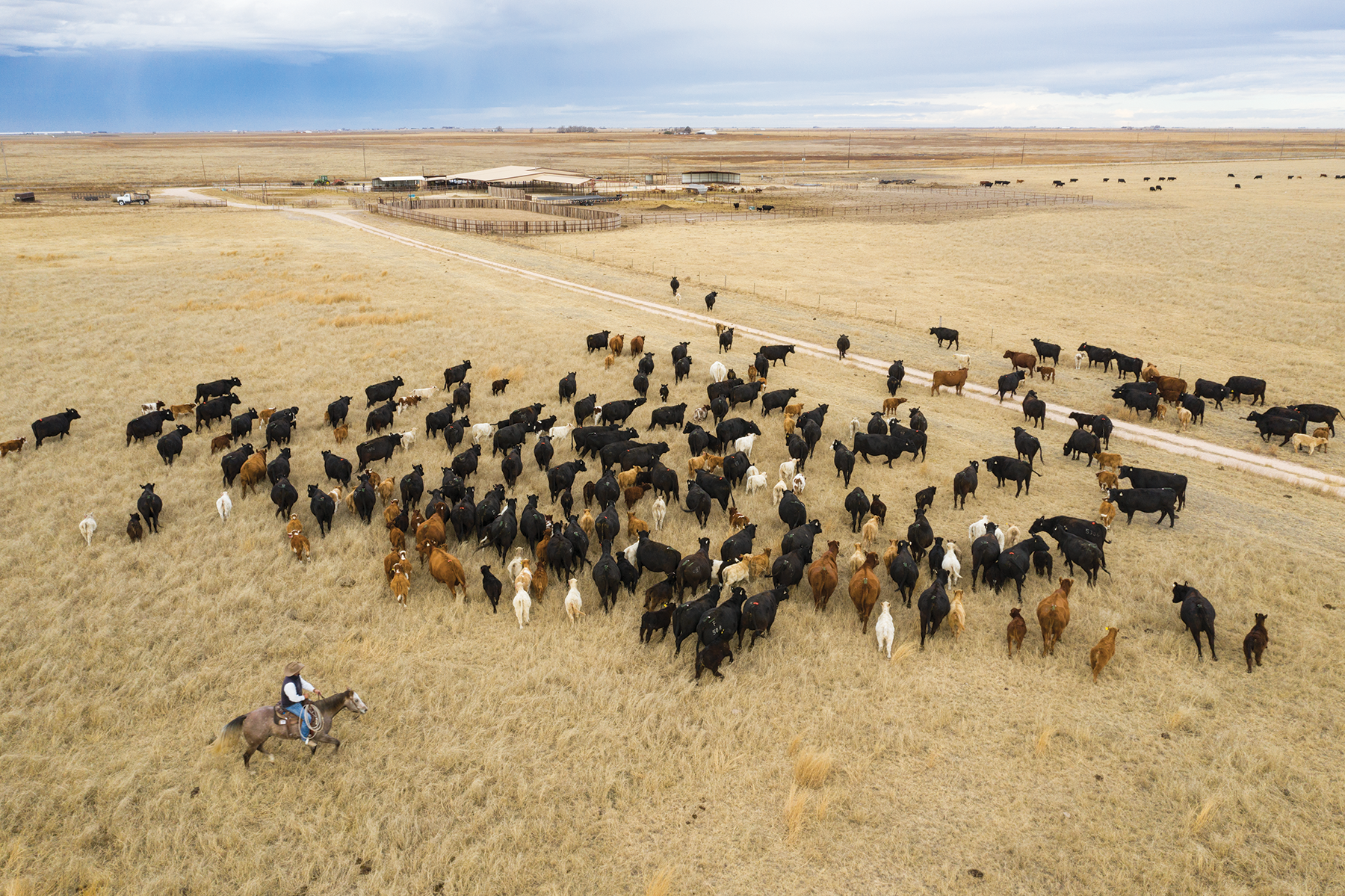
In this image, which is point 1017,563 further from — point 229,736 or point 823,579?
point 229,736

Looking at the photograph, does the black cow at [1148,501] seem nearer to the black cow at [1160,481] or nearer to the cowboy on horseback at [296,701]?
the black cow at [1160,481]

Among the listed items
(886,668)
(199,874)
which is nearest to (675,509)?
(886,668)

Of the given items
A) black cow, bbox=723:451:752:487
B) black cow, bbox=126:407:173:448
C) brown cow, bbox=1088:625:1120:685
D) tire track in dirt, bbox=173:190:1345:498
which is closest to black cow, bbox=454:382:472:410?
black cow, bbox=126:407:173:448

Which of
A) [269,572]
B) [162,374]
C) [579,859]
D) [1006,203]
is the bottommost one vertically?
[579,859]

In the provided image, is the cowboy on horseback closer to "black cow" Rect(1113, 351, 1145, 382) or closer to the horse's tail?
the horse's tail

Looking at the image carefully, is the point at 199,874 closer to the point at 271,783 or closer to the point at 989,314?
the point at 271,783
